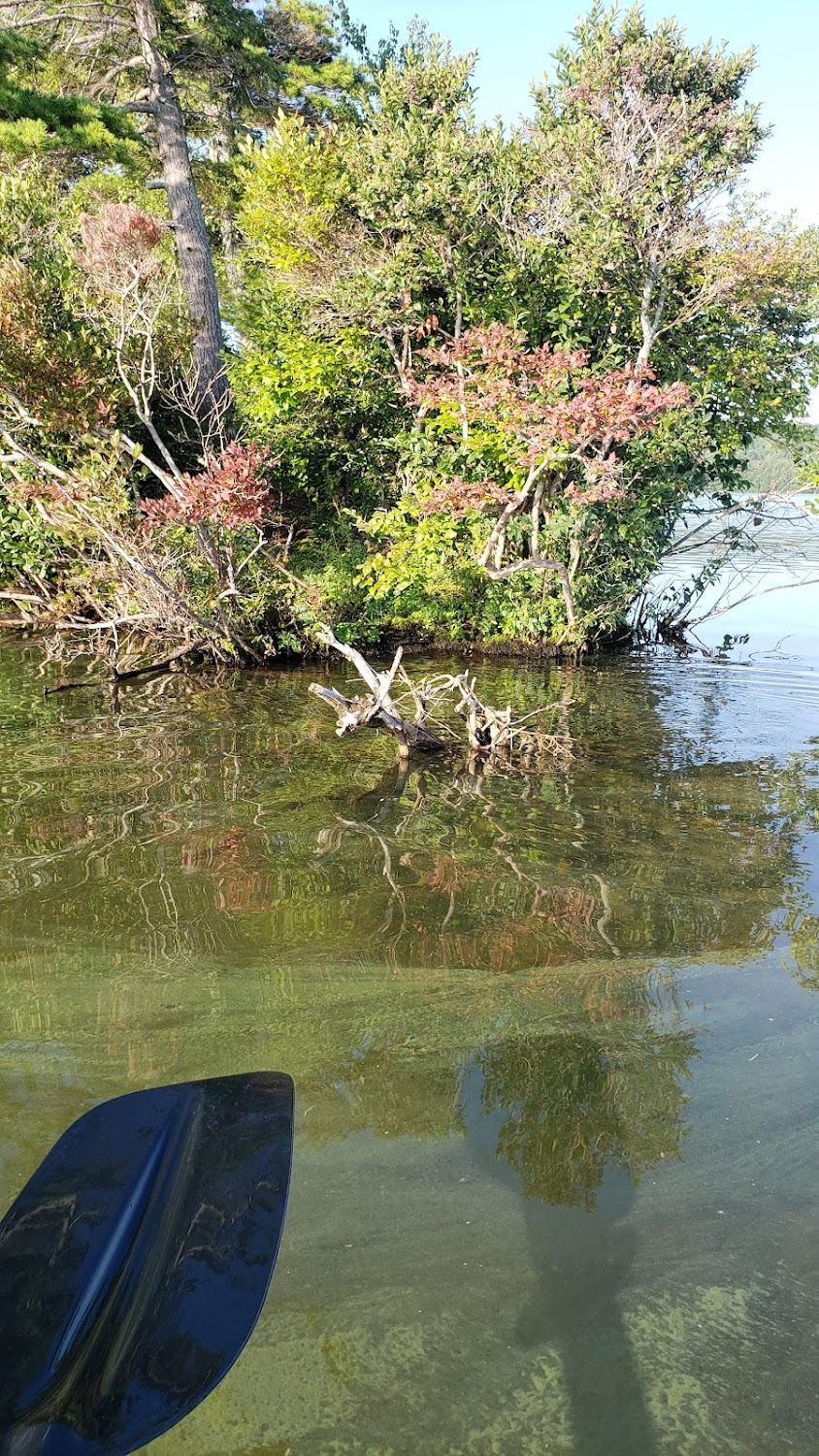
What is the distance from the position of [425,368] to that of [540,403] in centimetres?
229

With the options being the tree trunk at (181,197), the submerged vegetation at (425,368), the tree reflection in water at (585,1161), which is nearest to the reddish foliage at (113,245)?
the submerged vegetation at (425,368)

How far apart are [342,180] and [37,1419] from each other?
1039cm

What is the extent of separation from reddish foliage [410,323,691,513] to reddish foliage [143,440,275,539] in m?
1.70

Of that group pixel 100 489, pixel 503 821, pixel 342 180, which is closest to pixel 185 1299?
pixel 503 821

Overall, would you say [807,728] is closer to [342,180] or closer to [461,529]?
[461,529]

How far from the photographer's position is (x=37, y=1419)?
1.47 metres

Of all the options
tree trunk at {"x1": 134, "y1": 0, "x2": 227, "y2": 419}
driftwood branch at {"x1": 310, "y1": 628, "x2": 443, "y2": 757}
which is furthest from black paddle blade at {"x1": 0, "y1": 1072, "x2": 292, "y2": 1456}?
tree trunk at {"x1": 134, "y1": 0, "x2": 227, "y2": 419}

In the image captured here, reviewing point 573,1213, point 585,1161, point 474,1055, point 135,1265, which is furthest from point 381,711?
point 135,1265

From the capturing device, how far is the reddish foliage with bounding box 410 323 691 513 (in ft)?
24.9

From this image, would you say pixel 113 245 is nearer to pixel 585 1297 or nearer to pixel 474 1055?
pixel 474 1055

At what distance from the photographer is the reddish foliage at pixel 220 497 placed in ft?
26.5

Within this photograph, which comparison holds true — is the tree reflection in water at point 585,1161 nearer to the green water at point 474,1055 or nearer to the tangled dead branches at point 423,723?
the green water at point 474,1055

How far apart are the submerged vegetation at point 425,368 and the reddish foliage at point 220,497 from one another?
4 centimetres

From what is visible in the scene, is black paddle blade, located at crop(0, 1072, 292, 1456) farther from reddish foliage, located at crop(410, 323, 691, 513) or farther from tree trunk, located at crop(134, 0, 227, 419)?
tree trunk, located at crop(134, 0, 227, 419)
